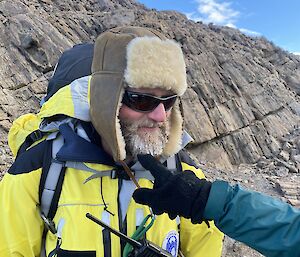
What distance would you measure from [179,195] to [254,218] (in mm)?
449

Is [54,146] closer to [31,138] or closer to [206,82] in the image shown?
[31,138]

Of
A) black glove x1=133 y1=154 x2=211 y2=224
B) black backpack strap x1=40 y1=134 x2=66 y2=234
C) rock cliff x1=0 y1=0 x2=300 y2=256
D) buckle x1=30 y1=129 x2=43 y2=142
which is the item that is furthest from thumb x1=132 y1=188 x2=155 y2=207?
rock cliff x1=0 y1=0 x2=300 y2=256

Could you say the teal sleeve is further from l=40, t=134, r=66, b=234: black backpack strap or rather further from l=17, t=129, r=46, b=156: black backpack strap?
l=17, t=129, r=46, b=156: black backpack strap

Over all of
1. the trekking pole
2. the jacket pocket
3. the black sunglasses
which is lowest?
the jacket pocket

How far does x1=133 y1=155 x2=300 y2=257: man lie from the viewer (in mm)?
2197

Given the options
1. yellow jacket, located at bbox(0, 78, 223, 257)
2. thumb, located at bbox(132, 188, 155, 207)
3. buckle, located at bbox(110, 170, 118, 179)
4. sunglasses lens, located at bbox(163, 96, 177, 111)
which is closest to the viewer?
thumb, located at bbox(132, 188, 155, 207)

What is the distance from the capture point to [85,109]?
10.3 ft

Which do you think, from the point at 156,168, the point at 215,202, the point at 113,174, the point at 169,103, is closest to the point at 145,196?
the point at 156,168

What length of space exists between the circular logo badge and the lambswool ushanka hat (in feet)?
2.29

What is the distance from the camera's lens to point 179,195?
2.23 m

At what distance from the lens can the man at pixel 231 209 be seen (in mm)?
2197

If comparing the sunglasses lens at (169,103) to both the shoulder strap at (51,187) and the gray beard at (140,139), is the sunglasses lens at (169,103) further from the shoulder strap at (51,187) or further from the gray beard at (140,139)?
the shoulder strap at (51,187)

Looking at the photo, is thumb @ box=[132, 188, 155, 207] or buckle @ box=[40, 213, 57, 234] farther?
buckle @ box=[40, 213, 57, 234]

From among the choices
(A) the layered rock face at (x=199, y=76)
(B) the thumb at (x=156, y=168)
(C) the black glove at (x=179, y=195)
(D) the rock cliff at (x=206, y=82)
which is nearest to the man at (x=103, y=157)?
(B) the thumb at (x=156, y=168)
